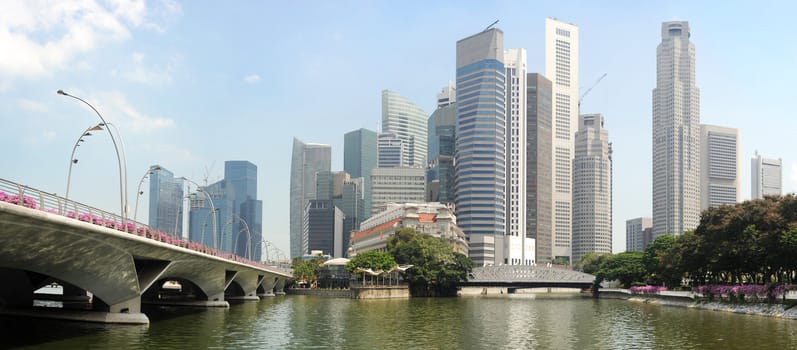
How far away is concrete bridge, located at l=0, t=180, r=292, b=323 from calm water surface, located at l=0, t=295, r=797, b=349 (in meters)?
2.40

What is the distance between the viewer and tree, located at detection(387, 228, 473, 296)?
136875 mm

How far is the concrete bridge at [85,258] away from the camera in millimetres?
36938

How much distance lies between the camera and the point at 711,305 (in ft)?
299

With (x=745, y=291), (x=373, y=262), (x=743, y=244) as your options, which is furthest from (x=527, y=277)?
(x=745, y=291)

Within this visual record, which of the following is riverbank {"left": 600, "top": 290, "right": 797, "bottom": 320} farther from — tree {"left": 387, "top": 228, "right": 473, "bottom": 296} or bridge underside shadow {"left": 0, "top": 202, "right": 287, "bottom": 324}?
bridge underside shadow {"left": 0, "top": 202, "right": 287, "bottom": 324}

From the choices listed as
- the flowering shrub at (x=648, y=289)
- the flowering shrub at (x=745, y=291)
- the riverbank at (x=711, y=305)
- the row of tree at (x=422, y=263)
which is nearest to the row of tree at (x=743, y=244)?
the flowering shrub at (x=745, y=291)

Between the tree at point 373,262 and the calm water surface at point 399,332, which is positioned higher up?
the tree at point 373,262

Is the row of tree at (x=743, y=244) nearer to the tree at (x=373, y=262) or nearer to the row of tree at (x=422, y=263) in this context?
the row of tree at (x=422, y=263)

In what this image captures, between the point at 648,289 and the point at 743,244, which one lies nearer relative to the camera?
the point at 743,244

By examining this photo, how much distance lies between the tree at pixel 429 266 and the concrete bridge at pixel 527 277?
65.0ft

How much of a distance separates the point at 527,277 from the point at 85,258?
141 meters

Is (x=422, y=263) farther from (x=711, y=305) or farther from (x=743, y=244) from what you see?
(x=743, y=244)

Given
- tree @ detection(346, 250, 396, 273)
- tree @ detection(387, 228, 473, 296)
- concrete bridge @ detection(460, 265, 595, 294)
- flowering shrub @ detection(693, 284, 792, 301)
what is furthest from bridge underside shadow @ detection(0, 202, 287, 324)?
concrete bridge @ detection(460, 265, 595, 294)

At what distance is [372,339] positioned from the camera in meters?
48.5
